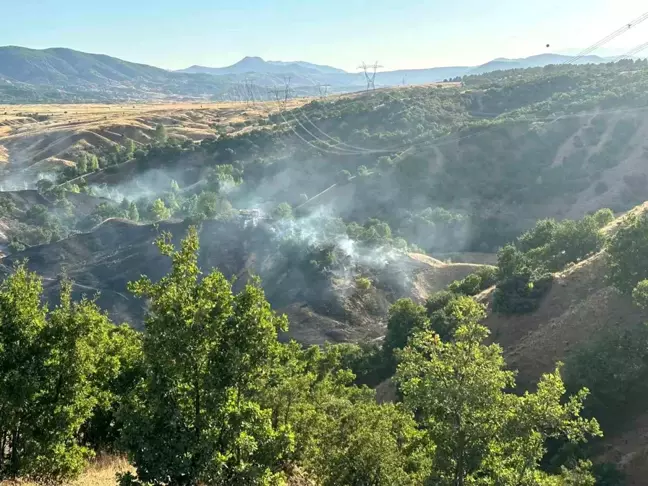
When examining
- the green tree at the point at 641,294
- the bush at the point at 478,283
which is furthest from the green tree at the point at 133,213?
the green tree at the point at 641,294

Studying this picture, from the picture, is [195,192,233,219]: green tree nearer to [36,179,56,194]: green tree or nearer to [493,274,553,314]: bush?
[36,179,56,194]: green tree

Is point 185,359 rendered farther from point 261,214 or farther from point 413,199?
point 413,199

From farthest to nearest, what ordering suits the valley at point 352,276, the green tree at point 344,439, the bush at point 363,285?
the bush at point 363,285, the green tree at point 344,439, the valley at point 352,276

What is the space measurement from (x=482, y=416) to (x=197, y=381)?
7201mm

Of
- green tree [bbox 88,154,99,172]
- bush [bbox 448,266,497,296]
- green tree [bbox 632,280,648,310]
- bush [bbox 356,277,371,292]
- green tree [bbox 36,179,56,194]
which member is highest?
green tree [bbox 632,280,648,310]

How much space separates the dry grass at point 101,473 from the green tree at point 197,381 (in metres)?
6.07

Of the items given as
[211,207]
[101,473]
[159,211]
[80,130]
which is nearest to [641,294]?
[101,473]

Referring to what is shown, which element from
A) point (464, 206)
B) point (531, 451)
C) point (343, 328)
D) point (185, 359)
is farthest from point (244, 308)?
point (464, 206)

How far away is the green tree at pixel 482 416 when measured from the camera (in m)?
13.6

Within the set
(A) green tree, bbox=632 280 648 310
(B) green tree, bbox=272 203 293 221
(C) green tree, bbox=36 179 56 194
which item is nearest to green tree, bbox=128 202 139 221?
(C) green tree, bbox=36 179 56 194

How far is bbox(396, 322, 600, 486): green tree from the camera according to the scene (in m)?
13.6

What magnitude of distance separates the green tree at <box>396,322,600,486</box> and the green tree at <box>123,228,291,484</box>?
4.29 m

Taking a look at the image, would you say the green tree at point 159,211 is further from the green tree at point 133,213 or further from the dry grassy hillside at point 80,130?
the dry grassy hillside at point 80,130

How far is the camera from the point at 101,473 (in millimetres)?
20406
